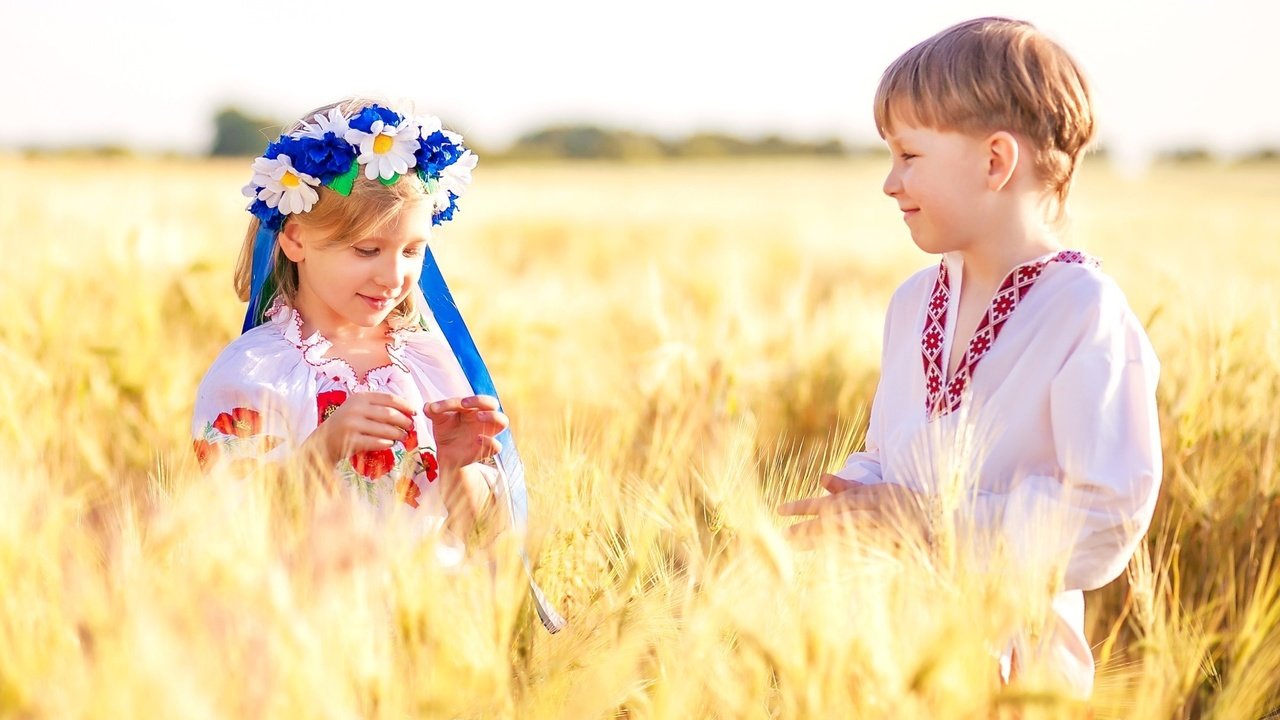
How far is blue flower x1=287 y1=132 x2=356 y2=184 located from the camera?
185 cm

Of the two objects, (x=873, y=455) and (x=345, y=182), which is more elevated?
(x=345, y=182)

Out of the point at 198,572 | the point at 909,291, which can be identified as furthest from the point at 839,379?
the point at 198,572

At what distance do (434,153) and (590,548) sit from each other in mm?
694

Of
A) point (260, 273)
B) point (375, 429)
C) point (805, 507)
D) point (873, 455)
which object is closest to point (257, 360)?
point (260, 273)

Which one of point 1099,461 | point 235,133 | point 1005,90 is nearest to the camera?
point 1099,461

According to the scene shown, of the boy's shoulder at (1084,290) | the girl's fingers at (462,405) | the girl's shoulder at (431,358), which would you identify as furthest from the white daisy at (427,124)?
the boy's shoulder at (1084,290)

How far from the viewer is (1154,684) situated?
136 cm

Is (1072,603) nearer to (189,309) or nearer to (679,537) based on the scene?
(679,537)

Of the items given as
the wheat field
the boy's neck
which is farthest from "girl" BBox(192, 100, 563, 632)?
the boy's neck

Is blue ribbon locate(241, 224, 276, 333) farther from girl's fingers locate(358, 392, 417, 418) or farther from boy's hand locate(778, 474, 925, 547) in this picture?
boy's hand locate(778, 474, 925, 547)

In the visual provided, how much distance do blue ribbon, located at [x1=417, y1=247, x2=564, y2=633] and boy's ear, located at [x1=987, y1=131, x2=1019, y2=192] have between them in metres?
0.87

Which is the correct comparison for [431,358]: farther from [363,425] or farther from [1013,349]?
[1013,349]

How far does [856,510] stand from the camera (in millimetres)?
1622

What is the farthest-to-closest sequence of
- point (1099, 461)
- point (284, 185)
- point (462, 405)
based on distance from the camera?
1. point (284, 185)
2. point (462, 405)
3. point (1099, 461)
